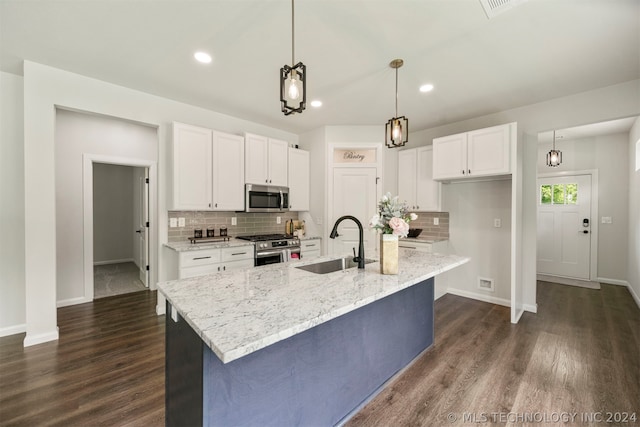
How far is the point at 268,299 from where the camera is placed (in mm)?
1294

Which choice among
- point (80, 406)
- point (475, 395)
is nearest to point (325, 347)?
point (475, 395)

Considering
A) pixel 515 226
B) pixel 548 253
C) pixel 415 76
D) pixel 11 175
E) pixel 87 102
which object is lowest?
pixel 548 253

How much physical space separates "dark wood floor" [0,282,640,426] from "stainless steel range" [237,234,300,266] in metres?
1.37

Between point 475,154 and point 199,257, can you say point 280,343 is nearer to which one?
point 199,257

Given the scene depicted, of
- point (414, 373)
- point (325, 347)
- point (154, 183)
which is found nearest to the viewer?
point (325, 347)

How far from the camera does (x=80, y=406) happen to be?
1.80 m

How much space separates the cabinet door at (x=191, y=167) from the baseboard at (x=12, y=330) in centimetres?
192

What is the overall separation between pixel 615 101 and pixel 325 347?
3.91m

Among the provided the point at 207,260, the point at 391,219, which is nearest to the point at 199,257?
the point at 207,260

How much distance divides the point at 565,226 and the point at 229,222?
6.18 meters

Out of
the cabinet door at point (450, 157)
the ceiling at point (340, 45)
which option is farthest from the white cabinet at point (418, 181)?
the ceiling at point (340, 45)

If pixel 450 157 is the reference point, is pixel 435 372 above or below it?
below

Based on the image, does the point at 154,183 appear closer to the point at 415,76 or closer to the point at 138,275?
the point at 138,275

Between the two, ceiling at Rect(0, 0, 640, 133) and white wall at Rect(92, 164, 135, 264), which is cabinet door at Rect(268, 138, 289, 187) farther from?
white wall at Rect(92, 164, 135, 264)
